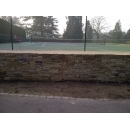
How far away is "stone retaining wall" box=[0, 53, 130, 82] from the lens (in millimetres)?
4383

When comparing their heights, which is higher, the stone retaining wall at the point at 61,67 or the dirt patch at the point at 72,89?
the stone retaining wall at the point at 61,67

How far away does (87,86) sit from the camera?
4.20 meters

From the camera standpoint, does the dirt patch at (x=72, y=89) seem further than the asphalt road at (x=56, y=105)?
Yes

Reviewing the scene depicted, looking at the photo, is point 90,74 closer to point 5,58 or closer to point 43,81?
point 43,81

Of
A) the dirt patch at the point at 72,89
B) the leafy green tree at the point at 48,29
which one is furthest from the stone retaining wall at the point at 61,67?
the leafy green tree at the point at 48,29

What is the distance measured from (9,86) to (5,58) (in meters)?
1.03

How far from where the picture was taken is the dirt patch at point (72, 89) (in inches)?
143

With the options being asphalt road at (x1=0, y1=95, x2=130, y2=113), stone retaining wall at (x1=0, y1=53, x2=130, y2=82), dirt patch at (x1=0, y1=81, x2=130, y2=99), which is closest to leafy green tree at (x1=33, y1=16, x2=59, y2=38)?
stone retaining wall at (x1=0, y1=53, x2=130, y2=82)

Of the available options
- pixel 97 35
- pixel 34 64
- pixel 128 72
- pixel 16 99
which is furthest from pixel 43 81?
pixel 97 35

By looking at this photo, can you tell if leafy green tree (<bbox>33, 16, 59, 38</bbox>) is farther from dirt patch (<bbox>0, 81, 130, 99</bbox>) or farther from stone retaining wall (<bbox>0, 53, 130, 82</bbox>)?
dirt patch (<bbox>0, 81, 130, 99</bbox>)

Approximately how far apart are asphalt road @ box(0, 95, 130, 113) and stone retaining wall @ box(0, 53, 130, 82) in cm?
119

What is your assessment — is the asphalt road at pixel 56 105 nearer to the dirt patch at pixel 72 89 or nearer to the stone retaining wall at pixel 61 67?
the dirt patch at pixel 72 89

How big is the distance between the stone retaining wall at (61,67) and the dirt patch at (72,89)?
0.84ft

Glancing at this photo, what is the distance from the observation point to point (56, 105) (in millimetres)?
2998
